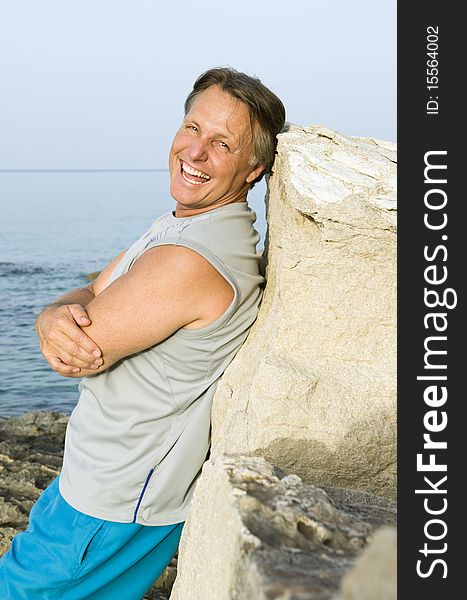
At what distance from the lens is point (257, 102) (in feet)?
9.52

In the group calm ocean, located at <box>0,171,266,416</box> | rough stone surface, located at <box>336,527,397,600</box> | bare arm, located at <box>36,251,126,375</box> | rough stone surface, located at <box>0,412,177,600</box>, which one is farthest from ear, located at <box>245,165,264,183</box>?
calm ocean, located at <box>0,171,266,416</box>

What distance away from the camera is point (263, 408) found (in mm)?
2686

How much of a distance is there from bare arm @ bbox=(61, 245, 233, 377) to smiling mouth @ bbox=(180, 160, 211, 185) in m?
0.39

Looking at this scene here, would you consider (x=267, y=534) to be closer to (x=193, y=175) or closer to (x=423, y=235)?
(x=423, y=235)

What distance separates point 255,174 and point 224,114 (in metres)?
0.27

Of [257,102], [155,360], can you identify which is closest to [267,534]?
[155,360]

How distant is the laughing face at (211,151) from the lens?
2.90 metres

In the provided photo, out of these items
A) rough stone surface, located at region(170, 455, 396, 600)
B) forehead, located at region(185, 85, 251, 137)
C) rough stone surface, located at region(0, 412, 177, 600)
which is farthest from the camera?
rough stone surface, located at region(0, 412, 177, 600)

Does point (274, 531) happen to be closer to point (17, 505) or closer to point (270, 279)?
point (270, 279)

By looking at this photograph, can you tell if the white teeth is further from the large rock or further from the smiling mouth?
the large rock

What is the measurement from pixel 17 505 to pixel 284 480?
12.2 feet

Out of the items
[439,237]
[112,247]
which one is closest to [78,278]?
[112,247]

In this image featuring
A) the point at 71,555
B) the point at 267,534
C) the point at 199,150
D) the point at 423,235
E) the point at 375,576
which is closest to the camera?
the point at 375,576

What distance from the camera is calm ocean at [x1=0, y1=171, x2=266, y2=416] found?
9.62 metres
